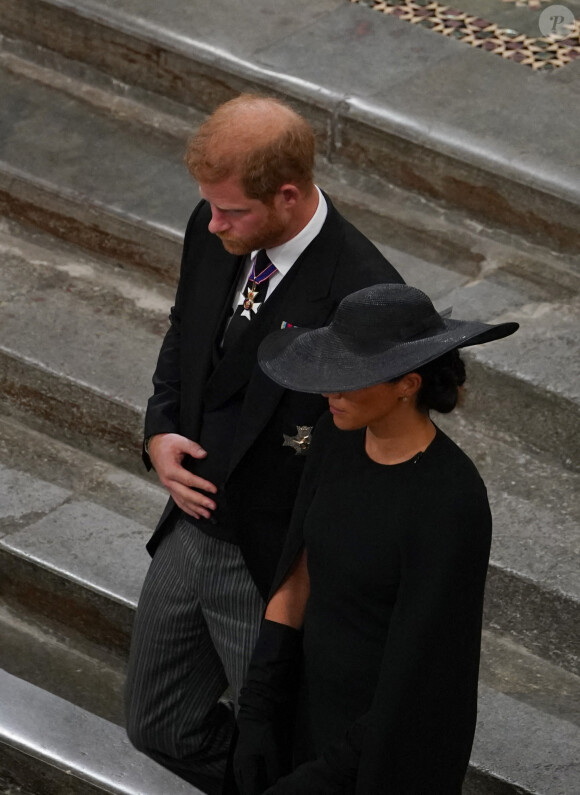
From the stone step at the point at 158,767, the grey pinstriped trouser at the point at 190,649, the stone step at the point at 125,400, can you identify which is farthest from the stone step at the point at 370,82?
the grey pinstriped trouser at the point at 190,649

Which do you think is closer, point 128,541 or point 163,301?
point 128,541

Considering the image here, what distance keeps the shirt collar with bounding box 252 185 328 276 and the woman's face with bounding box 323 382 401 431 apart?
0.50 meters

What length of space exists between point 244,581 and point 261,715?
403 mm

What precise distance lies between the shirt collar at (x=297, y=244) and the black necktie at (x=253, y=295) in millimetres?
32

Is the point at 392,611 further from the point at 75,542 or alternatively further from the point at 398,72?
the point at 398,72

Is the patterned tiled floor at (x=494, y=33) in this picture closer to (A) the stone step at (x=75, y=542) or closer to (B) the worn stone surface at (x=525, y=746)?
(A) the stone step at (x=75, y=542)

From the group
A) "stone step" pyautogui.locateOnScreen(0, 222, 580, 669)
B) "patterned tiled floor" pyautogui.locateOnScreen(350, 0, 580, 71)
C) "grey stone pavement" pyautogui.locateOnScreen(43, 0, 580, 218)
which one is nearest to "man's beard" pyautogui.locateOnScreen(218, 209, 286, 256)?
"stone step" pyautogui.locateOnScreen(0, 222, 580, 669)

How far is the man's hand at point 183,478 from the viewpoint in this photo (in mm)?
2943

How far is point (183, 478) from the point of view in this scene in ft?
9.70

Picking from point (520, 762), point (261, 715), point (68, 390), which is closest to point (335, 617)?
point (261, 715)

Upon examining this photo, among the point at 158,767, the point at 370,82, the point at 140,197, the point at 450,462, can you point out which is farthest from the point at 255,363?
the point at 370,82

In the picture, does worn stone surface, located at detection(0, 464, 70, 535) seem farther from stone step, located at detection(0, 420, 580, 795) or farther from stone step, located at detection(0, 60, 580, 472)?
stone step, located at detection(0, 60, 580, 472)

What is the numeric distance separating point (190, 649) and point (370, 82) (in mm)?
2758

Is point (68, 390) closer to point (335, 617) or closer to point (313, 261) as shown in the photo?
point (313, 261)
